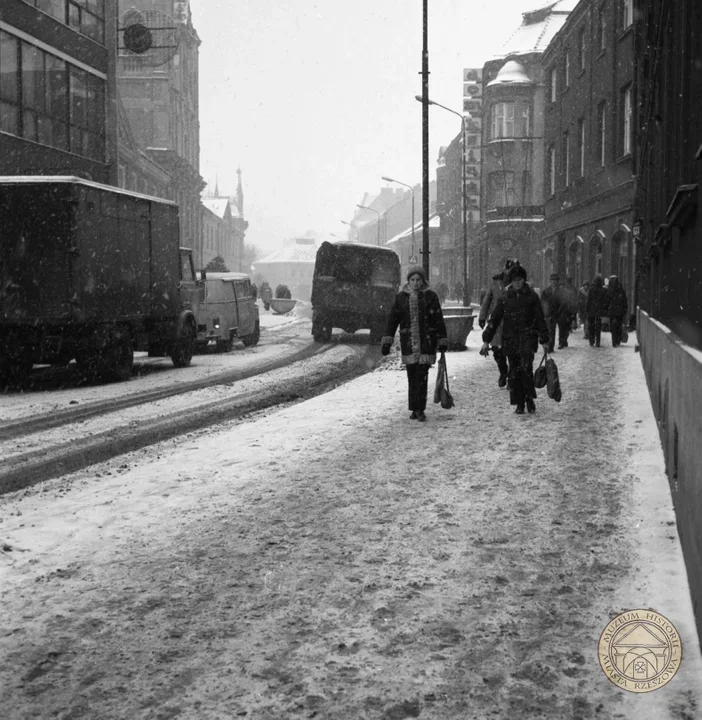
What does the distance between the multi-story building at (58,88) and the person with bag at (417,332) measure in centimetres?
1590

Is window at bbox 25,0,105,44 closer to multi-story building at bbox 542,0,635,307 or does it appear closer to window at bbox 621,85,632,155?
multi-story building at bbox 542,0,635,307

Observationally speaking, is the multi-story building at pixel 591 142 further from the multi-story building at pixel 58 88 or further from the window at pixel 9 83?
the window at pixel 9 83

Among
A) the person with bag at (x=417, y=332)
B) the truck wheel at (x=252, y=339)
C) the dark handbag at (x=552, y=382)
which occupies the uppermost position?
the person with bag at (x=417, y=332)

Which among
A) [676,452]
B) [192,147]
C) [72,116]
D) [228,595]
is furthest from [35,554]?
[192,147]

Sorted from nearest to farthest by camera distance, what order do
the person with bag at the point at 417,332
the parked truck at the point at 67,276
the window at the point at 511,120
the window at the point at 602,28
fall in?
the person with bag at the point at 417,332, the parked truck at the point at 67,276, the window at the point at 602,28, the window at the point at 511,120

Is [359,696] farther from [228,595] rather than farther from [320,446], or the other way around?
[320,446]

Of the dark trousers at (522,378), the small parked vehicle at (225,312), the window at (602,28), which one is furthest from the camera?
the window at (602,28)

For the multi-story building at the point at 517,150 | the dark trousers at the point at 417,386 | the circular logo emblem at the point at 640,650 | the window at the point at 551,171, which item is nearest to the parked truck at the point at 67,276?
the dark trousers at the point at 417,386

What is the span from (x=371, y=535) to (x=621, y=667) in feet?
7.32

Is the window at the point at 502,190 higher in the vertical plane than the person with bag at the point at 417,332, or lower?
higher

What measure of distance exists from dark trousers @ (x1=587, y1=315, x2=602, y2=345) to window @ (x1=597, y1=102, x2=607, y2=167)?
9.29 m

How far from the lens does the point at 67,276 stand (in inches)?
586

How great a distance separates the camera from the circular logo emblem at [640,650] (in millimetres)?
3742

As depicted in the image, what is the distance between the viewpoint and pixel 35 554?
17.6 feet
